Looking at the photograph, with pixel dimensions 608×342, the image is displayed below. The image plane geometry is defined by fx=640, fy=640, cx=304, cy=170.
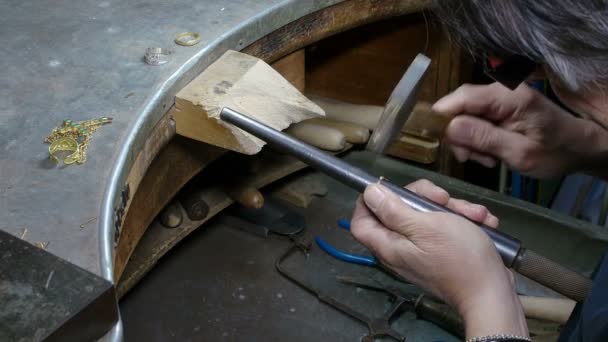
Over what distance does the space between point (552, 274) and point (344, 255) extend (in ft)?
1.91

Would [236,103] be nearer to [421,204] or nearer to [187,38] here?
[187,38]

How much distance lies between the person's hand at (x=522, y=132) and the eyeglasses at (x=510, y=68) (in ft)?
1.05

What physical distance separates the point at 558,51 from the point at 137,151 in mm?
499

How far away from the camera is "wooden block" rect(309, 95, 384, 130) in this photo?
1586 millimetres

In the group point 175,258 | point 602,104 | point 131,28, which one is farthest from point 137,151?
point 175,258

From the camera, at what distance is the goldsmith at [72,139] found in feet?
2.43

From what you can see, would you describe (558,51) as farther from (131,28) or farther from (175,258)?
(175,258)

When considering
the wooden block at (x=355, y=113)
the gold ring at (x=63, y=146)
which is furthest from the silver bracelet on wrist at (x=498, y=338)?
the wooden block at (x=355, y=113)

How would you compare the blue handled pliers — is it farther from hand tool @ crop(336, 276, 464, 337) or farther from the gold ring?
the gold ring

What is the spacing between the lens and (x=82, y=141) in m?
0.76

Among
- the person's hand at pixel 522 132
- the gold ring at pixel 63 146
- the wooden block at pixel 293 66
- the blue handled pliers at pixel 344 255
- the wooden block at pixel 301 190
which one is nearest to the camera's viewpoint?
the gold ring at pixel 63 146

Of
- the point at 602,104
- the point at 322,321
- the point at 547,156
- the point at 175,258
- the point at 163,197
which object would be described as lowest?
the point at 175,258

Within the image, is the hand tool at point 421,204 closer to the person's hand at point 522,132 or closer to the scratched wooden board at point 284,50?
the scratched wooden board at point 284,50

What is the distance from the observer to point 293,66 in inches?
49.1
